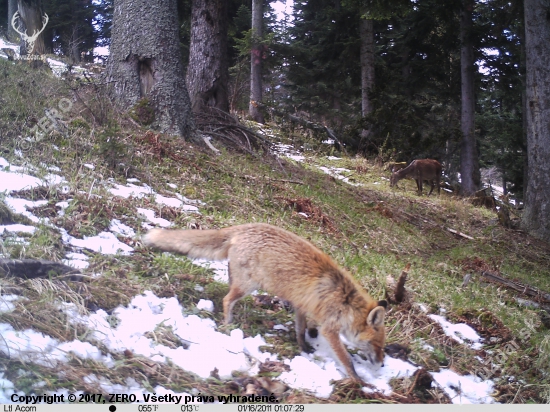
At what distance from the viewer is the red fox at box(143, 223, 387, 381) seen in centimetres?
394

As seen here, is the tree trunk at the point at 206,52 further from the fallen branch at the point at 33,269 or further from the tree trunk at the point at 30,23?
the fallen branch at the point at 33,269

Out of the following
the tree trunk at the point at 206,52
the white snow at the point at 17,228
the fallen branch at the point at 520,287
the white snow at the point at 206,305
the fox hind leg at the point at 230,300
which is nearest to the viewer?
the fox hind leg at the point at 230,300

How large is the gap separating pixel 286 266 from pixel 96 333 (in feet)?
5.09

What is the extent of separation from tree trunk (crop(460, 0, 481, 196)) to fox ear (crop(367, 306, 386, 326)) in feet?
52.3

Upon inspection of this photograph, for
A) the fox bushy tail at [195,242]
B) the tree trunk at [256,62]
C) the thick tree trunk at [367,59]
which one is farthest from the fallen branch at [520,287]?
the tree trunk at [256,62]

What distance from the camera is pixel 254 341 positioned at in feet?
13.0

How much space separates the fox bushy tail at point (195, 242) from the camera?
4.27 meters

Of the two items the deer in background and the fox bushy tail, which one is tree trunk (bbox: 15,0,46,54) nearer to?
the fox bushy tail

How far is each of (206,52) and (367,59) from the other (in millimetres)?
10798

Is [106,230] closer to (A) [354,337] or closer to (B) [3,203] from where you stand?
(B) [3,203]

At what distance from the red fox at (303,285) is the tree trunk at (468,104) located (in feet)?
52.2

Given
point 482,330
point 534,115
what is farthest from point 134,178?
point 534,115

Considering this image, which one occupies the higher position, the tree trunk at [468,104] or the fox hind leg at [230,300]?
the tree trunk at [468,104]

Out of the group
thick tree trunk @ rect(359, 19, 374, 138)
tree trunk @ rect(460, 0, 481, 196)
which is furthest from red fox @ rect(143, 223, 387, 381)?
thick tree trunk @ rect(359, 19, 374, 138)
